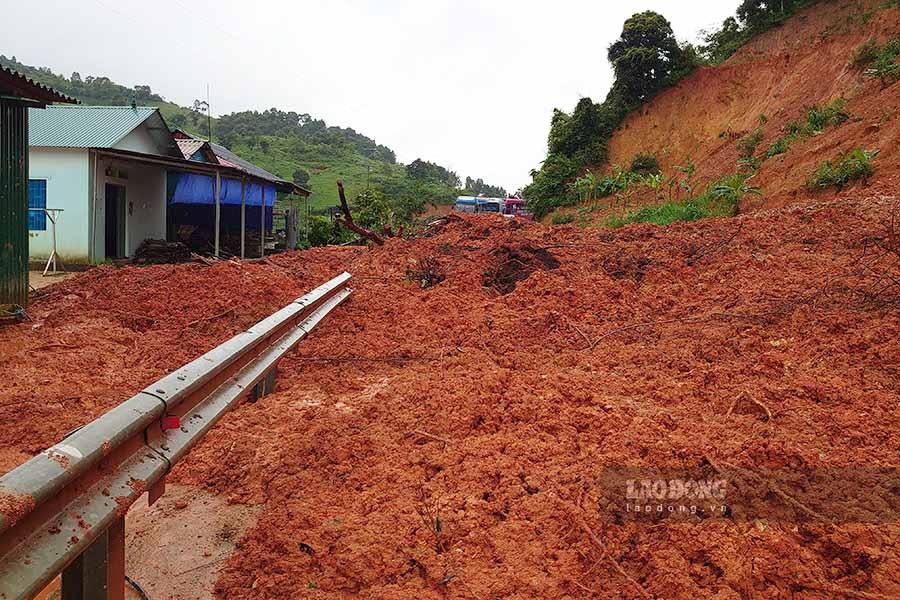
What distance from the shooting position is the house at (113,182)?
16.1 m

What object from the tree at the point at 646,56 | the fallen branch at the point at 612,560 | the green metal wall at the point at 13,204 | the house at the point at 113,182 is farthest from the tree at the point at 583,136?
the fallen branch at the point at 612,560

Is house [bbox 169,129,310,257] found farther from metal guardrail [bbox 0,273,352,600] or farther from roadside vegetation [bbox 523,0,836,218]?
metal guardrail [bbox 0,273,352,600]

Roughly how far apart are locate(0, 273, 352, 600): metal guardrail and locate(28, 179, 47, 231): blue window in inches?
677

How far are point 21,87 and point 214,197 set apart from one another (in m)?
13.0

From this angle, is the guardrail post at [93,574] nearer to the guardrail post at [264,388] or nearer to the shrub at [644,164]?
the guardrail post at [264,388]

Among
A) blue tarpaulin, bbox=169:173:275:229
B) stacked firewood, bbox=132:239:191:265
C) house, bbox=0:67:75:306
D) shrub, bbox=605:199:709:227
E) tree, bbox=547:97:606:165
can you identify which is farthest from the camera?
tree, bbox=547:97:606:165

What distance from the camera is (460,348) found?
5.50 metres

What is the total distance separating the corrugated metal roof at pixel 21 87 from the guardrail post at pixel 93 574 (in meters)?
8.54

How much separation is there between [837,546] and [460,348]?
3587 mm

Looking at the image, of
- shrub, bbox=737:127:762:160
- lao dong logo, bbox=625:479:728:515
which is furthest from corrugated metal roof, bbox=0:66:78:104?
shrub, bbox=737:127:762:160

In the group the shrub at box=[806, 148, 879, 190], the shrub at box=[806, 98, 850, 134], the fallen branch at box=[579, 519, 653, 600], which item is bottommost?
the fallen branch at box=[579, 519, 653, 600]

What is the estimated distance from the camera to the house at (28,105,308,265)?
1614cm

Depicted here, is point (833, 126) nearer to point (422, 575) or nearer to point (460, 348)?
point (460, 348)

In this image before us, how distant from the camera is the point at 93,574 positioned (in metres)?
1.78
